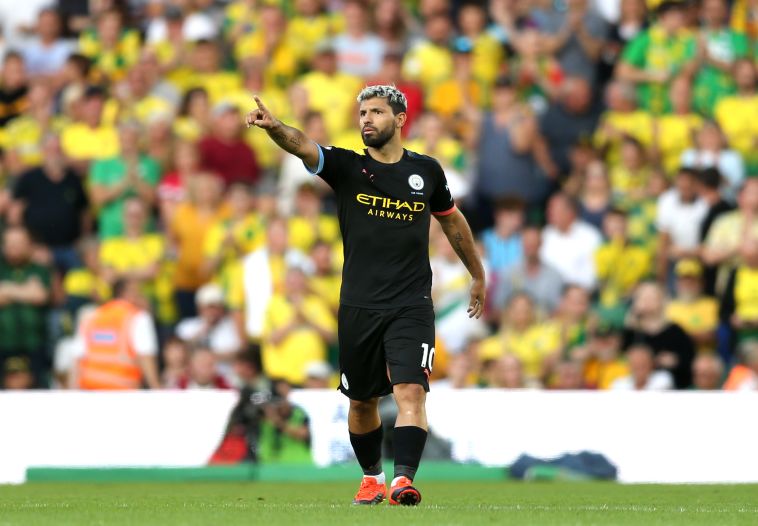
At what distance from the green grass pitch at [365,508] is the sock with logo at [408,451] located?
0.73 feet

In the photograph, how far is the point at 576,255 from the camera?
1662 cm

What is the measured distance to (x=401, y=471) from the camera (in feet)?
29.1

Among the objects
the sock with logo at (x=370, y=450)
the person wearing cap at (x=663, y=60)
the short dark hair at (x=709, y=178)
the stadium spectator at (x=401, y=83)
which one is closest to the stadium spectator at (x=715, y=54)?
the person wearing cap at (x=663, y=60)

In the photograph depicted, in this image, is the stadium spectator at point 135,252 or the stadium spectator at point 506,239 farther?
the stadium spectator at point 135,252

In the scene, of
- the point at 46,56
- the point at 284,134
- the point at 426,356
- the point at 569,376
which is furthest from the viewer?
the point at 46,56

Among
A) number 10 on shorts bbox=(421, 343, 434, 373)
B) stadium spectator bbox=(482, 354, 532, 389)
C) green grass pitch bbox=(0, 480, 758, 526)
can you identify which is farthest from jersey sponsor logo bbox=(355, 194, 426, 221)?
stadium spectator bbox=(482, 354, 532, 389)

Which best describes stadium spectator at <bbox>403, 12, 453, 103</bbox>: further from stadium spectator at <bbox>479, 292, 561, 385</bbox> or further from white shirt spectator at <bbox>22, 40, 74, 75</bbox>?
white shirt spectator at <bbox>22, 40, 74, 75</bbox>

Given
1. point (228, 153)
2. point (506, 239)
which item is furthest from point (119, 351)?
point (506, 239)

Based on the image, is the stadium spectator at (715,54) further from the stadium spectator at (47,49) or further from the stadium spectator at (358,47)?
the stadium spectator at (47,49)

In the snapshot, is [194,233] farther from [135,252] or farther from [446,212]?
[446,212]

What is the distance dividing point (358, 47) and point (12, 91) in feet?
13.6

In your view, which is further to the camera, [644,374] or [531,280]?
[531,280]

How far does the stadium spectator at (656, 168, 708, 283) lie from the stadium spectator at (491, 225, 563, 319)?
113 cm

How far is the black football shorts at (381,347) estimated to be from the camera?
9.03 meters
